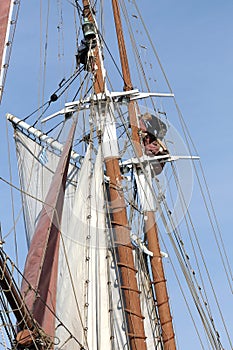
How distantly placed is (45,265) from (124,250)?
4421 mm

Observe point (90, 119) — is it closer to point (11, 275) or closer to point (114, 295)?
point (114, 295)

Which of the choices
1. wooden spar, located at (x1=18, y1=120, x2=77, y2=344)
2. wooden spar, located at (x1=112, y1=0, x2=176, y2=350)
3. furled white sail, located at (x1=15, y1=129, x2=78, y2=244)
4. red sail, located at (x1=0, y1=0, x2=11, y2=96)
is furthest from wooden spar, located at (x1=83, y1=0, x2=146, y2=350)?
red sail, located at (x1=0, y1=0, x2=11, y2=96)

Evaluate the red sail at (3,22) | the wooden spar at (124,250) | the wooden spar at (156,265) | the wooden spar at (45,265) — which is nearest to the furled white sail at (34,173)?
the wooden spar at (156,265)

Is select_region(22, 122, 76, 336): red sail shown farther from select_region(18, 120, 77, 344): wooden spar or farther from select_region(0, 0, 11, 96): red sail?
select_region(0, 0, 11, 96): red sail

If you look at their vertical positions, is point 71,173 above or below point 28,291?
above

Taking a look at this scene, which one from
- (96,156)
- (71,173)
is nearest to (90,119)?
(96,156)

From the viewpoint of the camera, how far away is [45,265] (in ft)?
44.7

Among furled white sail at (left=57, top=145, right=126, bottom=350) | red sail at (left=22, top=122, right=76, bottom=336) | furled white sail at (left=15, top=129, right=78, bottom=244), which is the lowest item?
red sail at (left=22, top=122, right=76, bottom=336)

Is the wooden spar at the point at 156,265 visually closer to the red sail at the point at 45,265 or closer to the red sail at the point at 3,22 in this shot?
the red sail at the point at 45,265

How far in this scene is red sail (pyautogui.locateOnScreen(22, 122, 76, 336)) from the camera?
13.0 metres

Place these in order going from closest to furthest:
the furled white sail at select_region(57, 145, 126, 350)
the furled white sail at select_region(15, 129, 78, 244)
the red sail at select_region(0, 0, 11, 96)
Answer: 1. the red sail at select_region(0, 0, 11, 96)
2. the furled white sail at select_region(57, 145, 126, 350)
3. the furled white sail at select_region(15, 129, 78, 244)

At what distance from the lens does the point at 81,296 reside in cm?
1655

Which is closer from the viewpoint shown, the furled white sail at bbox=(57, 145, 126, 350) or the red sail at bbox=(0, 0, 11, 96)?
the red sail at bbox=(0, 0, 11, 96)

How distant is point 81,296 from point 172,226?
3916 millimetres
